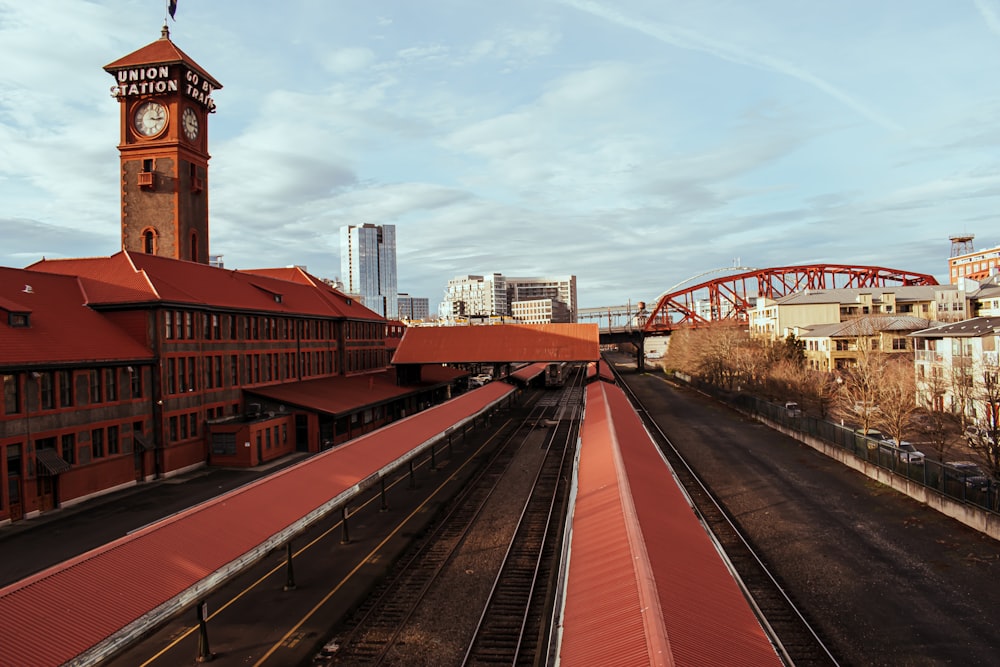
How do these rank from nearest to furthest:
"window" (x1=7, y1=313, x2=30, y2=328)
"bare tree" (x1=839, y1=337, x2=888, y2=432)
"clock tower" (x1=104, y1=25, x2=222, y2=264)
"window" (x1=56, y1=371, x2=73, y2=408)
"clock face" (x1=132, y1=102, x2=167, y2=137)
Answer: "window" (x1=7, y1=313, x2=30, y2=328) → "window" (x1=56, y1=371, x2=73, y2=408) → "bare tree" (x1=839, y1=337, x2=888, y2=432) → "clock tower" (x1=104, y1=25, x2=222, y2=264) → "clock face" (x1=132, y1=102, x2=167, y2=137)

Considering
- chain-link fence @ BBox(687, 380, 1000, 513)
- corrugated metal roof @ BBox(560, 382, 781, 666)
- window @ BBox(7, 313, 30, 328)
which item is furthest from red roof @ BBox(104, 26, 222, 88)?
chain-link fence @ BBox(687, 380, 1000, 513)

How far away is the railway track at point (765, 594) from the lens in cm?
1612

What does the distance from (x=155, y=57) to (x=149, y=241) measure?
1668cm

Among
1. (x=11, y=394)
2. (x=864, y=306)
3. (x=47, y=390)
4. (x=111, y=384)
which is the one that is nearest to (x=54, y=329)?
(x=111, y=384)

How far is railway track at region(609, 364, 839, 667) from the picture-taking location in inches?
635

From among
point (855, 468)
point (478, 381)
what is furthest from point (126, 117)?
point (855, 468)

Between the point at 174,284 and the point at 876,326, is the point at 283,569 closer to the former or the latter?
the point at 174,284

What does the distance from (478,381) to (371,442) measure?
6499 cm

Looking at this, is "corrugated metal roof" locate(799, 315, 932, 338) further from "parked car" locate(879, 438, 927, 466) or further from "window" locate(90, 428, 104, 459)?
"window" locate(90, 428, 104, 459)

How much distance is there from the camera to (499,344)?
215 feet

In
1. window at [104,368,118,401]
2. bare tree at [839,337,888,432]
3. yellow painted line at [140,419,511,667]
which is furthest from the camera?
bare tree at [839,337,888,432]

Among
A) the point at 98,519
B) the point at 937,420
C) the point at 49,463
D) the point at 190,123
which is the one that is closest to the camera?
the point at 98,519

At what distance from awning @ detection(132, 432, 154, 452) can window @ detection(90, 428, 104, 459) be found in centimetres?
215

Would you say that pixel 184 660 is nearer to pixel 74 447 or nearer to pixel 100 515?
pixel 100 515
